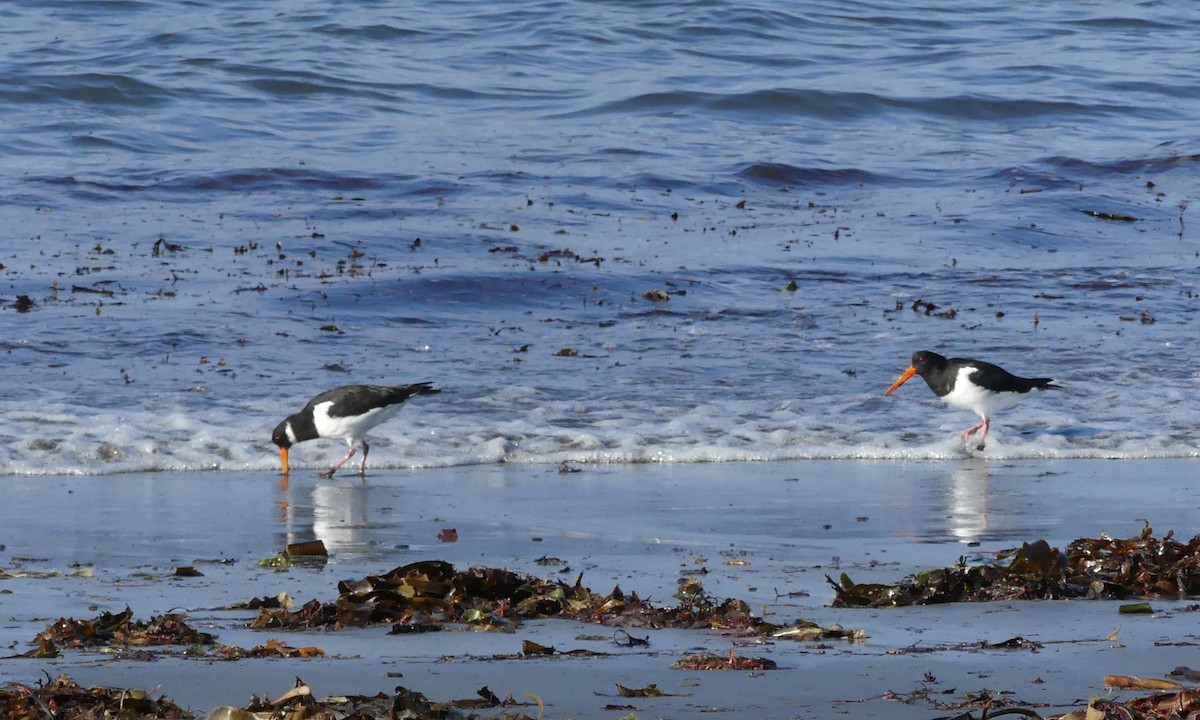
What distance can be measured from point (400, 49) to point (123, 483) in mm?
16993

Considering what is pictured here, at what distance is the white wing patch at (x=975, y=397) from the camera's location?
360 inches

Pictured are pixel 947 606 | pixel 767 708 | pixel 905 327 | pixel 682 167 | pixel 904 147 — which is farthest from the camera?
pixel 904 147

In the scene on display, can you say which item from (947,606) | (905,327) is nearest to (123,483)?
(947,606)

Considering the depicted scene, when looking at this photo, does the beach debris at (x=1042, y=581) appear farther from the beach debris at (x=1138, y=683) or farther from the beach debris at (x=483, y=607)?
the beach debris at (x=1138, y=683)

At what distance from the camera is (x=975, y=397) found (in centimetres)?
914

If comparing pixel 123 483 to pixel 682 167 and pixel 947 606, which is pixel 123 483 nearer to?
pixel 947 606

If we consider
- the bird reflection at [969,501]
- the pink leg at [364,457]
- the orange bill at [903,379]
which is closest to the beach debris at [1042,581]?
the bird reflection at [969,501]

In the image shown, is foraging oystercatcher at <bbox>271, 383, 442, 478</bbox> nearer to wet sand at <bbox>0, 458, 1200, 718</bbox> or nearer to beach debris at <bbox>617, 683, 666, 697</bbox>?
wet sand at <bbox>0, 458, 1200, 718</bbox>

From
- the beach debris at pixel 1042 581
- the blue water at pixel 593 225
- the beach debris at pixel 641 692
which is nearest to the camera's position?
the beach debris at pixel 641 692

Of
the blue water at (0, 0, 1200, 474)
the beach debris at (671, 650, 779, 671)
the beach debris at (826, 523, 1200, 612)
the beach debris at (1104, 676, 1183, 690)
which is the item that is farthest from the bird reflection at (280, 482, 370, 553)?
the beach debris at (1104, 676, 1183, 690)

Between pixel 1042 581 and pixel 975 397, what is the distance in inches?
171

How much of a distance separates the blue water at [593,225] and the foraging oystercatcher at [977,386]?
160mm

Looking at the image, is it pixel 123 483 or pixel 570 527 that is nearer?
pixel 570 527

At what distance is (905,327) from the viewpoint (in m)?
11.9
